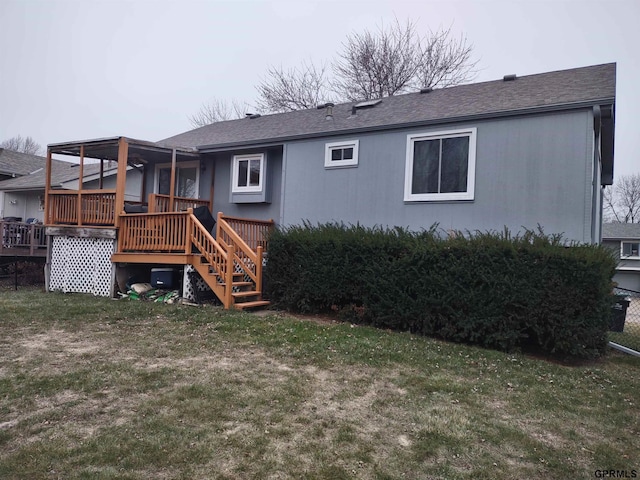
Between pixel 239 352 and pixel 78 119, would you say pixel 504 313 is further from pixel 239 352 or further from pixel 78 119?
pixel 78 119

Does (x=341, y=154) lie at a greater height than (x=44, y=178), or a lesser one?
lesser

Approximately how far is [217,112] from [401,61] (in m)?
16.6

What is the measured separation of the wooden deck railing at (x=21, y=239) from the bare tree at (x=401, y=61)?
16664 millimetres

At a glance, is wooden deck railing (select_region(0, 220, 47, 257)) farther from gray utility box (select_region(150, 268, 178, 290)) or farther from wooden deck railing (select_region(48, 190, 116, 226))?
gray utility box (select_region(150, 268, 178, 290))

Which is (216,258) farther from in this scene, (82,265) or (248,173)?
(82,265)

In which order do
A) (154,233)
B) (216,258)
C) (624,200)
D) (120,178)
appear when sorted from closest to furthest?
(216,258) < (154,233) < (120,178) < (624,200)

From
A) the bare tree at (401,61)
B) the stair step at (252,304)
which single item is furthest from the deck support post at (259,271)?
the bare tree at (401,61)

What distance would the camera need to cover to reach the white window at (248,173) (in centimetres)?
1105

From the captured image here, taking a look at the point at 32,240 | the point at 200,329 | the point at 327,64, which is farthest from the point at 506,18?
the point at 32,240

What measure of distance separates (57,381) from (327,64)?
25.6m

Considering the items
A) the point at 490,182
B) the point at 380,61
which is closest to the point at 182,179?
the point at 490,182

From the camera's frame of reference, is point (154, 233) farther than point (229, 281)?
Yes

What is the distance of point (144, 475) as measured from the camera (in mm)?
2775

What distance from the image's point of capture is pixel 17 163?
2272 cm
